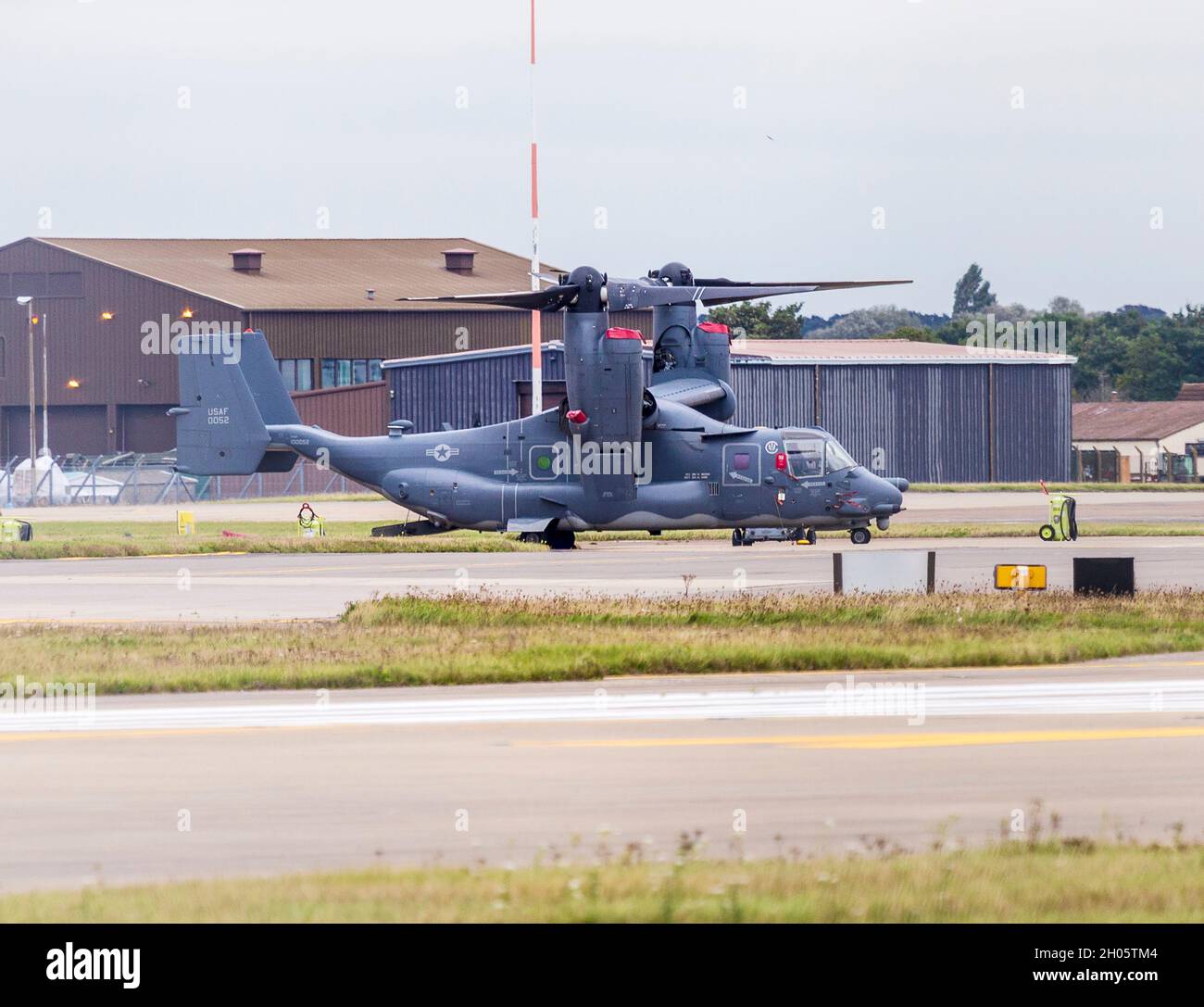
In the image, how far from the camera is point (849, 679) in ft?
56.1

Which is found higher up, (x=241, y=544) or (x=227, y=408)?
(x=227, y=408)

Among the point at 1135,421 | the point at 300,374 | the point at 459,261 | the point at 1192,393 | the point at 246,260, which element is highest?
the point at 459,261

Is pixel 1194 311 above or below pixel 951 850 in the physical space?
above

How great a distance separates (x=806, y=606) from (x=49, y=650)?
9.13m

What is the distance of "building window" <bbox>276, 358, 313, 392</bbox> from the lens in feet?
283

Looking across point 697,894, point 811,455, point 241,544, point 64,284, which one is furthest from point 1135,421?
point 697,894

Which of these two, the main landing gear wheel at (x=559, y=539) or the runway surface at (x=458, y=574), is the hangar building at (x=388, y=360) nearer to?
the main landing gear wheel at (x=559, y=539)

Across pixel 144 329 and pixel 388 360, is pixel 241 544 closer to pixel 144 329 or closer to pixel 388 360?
pixel 388 360

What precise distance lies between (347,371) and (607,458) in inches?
2140

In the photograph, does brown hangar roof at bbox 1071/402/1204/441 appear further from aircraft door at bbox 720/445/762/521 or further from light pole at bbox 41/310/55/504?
aircraft door at bbox 720/445/762/521

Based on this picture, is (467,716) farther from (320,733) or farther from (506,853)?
(506,853)

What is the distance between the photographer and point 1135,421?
102625mm
